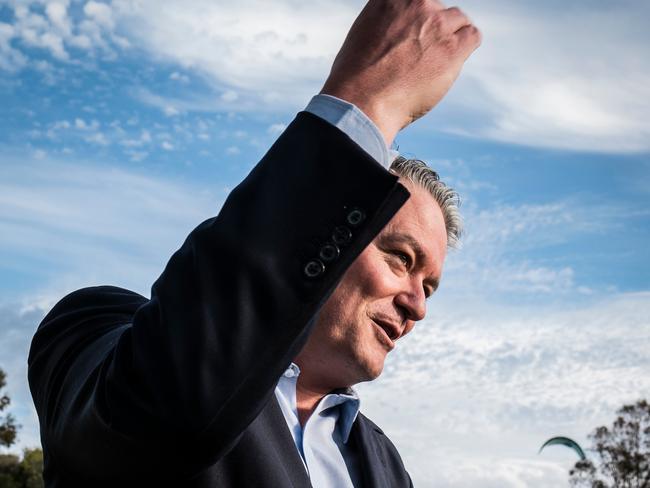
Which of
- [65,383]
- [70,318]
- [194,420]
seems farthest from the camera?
[70,318]

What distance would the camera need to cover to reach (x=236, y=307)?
1.40 meters

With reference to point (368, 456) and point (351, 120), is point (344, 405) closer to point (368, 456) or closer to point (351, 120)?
point (368, 456)

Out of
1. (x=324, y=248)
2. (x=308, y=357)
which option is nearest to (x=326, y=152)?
(x=324, y=248)

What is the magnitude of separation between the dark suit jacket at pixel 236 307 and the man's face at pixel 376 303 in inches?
71.9

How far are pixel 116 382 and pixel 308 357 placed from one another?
1971 millimetres

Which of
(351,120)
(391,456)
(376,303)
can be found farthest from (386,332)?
(351,120)

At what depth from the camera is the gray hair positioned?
414 cm

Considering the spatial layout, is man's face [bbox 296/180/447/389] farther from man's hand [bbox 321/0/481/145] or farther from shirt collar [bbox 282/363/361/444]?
man's hand [bbox 321/0/481/145]

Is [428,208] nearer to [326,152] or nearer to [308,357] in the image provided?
[308,357]

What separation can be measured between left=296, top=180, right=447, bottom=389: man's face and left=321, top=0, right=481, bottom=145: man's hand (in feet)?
5.85

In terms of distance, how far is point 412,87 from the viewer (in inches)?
58.9

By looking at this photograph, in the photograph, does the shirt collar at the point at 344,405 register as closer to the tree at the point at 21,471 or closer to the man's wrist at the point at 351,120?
the man's wrist at the point at 351,120

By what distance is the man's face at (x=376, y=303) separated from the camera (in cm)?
342

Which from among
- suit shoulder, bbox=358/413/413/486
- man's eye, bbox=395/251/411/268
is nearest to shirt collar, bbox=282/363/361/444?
suit shoulder, bbox=358/413/413/486
